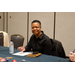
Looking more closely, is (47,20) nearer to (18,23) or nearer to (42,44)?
(18,23)

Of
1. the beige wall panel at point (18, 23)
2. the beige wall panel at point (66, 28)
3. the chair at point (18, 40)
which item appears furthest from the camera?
the beige wall panel at point (18, 23)

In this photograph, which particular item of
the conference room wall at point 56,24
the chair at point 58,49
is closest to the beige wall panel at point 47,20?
the conference room wall at point 56,24

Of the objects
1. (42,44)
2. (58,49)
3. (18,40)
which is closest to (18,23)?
(18,40)

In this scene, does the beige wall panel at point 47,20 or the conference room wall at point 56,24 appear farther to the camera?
the beige wall panel at point 47,20

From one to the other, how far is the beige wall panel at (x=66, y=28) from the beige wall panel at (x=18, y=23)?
1.48 meters

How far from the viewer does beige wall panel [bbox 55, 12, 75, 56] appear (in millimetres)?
3217

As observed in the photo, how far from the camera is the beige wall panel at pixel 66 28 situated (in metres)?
3.22

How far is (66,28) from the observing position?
3.30 meters

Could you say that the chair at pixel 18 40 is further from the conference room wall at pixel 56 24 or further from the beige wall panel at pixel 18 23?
the beige wall panel at pixel 18 23

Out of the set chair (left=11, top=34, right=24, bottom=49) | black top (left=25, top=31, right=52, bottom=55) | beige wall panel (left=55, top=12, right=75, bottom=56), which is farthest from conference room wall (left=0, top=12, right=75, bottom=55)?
black top (left=25, top=31, right=52, bottom=55)

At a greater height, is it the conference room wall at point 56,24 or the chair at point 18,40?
the conference room wall at point 56,24
